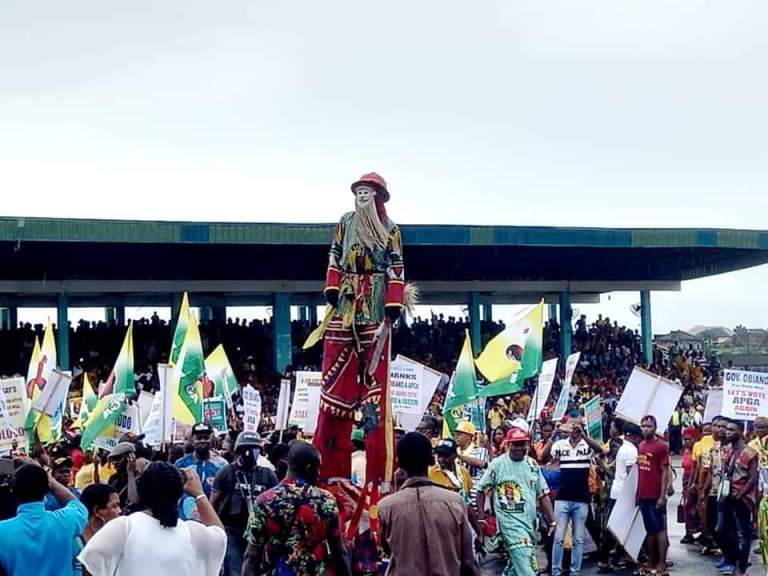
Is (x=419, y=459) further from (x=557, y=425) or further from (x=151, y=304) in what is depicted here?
(x=151, y=304)

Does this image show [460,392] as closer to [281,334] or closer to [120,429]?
[120,429]

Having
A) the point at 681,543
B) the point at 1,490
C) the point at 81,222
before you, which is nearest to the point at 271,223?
the point at 81,222

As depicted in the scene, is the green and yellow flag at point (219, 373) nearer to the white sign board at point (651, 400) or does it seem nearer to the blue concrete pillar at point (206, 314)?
the white sign board at point (651, 400)

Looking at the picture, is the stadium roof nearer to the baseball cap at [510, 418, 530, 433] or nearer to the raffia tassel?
the baseball cap at [510, 418, 530, 433]

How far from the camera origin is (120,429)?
13.4 metres

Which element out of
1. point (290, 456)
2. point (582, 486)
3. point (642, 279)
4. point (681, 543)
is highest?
point (642, 279)

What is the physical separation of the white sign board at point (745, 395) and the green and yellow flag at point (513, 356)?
113 inches

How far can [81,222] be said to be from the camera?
25922 mm

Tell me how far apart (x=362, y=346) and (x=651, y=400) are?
5057 mm

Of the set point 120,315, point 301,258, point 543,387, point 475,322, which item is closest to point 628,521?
point 543,387

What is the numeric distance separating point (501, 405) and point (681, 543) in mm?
8720

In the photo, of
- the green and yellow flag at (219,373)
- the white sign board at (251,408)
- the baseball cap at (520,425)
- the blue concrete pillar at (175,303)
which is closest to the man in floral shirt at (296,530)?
the baseball cap at (520,425)

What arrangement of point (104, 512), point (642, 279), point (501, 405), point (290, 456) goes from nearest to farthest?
1. point (290, 456)
2. point (104, 512)
3. point (501, 405)
4. point (642, 279)

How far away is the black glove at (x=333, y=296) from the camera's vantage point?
9.31m
